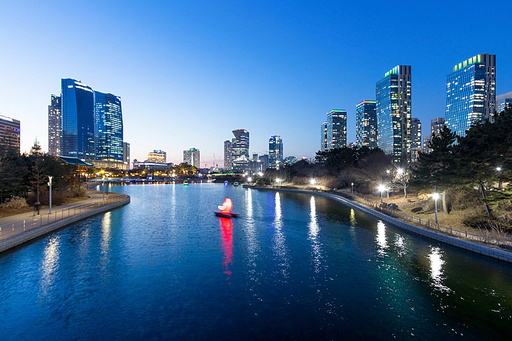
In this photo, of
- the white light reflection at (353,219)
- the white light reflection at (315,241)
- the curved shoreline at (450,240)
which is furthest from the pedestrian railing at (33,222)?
the curved shoreline at (450,240)

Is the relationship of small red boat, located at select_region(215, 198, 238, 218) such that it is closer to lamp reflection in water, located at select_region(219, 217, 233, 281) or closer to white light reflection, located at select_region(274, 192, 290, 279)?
lamp reflection in water, located at select_region(219, 217, 233, 281)

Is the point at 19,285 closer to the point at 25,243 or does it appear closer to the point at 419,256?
the point at 25,243

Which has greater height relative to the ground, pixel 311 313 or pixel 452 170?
pixel 452 170

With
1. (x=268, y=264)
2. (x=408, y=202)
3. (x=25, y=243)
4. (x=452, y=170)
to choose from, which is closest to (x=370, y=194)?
(x=408, y=202)

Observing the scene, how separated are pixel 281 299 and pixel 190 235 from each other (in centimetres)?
1776

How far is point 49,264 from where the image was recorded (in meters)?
19.6

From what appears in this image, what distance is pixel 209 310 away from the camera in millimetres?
13609

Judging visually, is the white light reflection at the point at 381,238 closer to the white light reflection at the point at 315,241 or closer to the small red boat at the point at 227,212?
the white light reflection at the point at 315,241

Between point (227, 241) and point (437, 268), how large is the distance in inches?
703

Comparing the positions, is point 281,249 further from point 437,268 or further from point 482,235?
point 482,235

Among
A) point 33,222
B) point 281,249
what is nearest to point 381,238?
point 281,249

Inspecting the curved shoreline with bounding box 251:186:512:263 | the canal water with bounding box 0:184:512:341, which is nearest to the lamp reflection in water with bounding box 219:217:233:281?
the canal water with bounding box 0:184:512:341

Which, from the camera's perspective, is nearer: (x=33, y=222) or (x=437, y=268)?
(x=437, y=268)

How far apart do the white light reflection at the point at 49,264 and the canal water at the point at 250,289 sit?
0.07m
